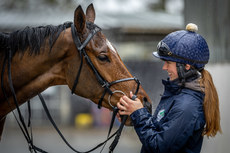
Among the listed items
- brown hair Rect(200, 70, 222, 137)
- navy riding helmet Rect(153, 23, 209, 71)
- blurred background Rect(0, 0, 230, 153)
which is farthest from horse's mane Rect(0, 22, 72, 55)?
blurred background Rect(0, 0, 230, 153)

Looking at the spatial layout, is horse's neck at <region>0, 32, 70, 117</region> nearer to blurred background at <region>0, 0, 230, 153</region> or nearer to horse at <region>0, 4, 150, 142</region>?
horse at <region>0, 4, 150, 142</region>

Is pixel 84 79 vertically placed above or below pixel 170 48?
below

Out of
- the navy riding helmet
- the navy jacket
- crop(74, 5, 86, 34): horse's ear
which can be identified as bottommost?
the navy jacket

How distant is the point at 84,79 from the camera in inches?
101

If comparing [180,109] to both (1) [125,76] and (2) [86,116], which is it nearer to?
(1) [125,76]

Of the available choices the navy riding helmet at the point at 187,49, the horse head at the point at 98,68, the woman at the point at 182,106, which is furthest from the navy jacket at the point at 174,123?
the horse head at the point at 98,68

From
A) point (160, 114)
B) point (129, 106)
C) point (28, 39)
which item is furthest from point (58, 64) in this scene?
point (160, 114)

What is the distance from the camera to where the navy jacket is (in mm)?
1908

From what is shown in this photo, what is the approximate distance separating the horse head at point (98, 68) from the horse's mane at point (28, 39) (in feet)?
0.57

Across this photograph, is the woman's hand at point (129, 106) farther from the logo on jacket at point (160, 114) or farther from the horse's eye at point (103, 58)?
the horse's eye at point (103, 58)

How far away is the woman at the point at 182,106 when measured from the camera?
192cm

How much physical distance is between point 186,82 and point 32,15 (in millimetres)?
6647

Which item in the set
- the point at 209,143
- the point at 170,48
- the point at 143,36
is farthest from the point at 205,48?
the point at 143,36

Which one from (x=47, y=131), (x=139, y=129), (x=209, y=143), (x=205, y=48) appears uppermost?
(x=205, y=48)
